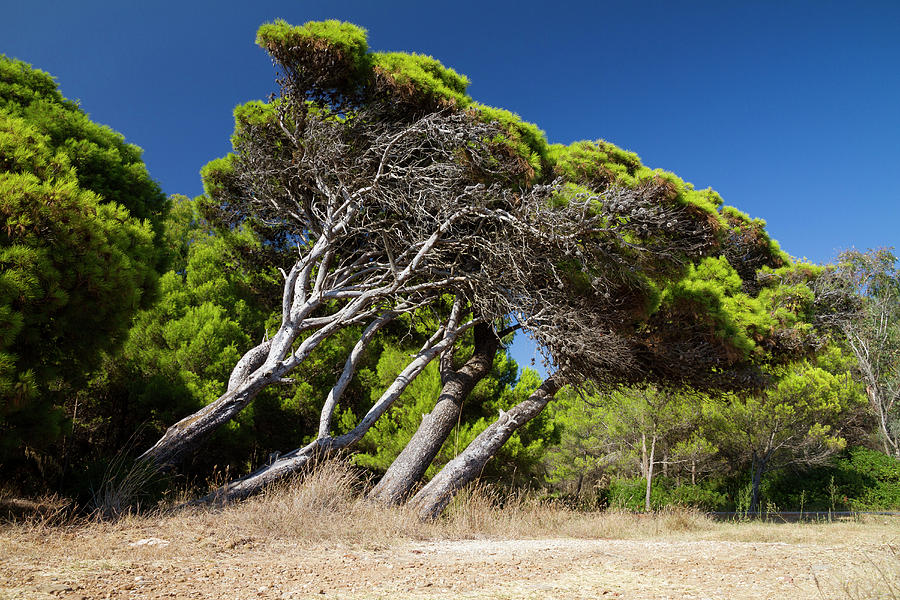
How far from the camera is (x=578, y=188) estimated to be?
291 inches

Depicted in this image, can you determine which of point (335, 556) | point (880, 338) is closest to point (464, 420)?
point (335, 556)

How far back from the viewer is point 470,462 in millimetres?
7602

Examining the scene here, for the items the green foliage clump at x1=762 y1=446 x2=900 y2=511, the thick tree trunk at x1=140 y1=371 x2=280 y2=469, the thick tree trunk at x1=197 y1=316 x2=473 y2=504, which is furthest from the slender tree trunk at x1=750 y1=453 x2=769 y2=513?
the thick tree trunk at x1=140 y1=371 x2=280 y2=469

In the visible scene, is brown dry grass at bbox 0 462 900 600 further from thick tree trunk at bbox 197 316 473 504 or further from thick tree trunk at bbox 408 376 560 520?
thick tree trunk at bbox 408 376 560 520

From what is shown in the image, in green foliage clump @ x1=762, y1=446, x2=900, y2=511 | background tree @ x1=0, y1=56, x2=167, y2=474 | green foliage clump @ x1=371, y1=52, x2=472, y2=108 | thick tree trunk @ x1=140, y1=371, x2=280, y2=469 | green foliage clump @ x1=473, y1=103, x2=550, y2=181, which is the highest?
green foliage clump @ x1=371, y1=52, x2=472, y2=108

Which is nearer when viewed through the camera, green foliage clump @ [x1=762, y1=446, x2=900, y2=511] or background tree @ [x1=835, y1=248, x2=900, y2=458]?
green foliage clump @ [x1=762, y1=446, x2=900, y2=511]

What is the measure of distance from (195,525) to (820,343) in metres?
10.2

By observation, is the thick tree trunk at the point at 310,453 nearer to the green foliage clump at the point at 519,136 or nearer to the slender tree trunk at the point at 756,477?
the green foliage clump at the point at 519,136

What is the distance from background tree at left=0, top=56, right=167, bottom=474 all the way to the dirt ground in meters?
1.34

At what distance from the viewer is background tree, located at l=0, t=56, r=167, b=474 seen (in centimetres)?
440

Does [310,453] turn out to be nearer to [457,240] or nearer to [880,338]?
[457,240]

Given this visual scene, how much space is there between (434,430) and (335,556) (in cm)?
389

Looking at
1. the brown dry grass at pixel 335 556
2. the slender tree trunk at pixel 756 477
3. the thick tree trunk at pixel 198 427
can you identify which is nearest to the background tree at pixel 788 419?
the slender tree trunk at pixel 756 477

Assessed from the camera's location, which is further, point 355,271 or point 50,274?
point 355,271
